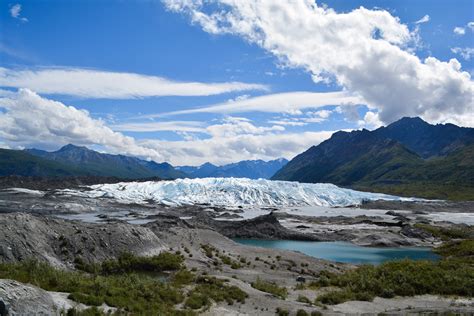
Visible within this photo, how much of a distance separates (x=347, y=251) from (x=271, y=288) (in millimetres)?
46146

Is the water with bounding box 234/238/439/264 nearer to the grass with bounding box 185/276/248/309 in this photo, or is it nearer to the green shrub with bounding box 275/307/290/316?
the grass with bounding box 185/276/248/309

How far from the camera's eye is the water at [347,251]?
68.4 meters

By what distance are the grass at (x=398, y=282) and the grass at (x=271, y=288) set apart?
277 cm

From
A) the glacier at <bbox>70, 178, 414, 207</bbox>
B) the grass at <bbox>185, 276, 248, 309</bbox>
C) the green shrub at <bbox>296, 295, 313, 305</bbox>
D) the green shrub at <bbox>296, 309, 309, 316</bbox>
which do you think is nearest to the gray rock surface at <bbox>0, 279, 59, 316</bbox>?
the grass at <bbox>185, 276, 248, 309</bbox>

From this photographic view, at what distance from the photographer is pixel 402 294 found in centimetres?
3516

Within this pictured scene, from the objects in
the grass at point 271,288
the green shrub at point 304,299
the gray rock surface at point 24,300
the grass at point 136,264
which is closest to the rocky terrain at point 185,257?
the gray rock surface at point 24,300

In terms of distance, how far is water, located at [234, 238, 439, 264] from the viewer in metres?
68.4

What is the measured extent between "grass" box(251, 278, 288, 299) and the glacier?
A: 125 meters

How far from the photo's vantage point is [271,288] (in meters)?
33.6

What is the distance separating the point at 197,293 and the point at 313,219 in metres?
98.8

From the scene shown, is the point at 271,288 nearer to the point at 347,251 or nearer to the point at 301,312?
the point at 301,312

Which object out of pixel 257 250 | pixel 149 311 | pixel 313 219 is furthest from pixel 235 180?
pixel 149 311

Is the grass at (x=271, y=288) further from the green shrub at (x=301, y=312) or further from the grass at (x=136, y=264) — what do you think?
the grass at (x=136, y=264)

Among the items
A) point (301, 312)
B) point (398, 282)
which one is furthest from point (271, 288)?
point (398, 282)
